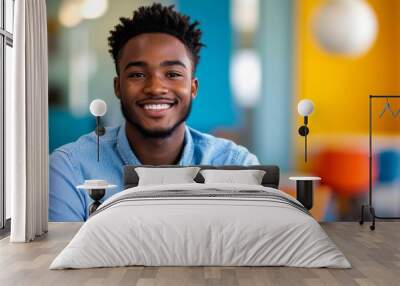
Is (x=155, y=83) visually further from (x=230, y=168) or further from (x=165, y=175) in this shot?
(x=230, y=168)

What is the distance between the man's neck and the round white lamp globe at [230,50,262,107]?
92cm

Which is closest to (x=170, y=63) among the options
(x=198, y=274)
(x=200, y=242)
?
(x=200, y=242)

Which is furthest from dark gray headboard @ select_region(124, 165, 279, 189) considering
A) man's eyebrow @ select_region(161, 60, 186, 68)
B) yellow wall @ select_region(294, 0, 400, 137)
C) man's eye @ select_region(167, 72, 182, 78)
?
man's eyebrow @ select_region(161, 60, 186, 68)

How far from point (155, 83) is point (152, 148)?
802 mm

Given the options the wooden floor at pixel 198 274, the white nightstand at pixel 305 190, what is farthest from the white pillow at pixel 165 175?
the wooden floor at pixel 198 274

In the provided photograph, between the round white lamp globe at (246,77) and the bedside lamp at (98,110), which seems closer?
the bedside lamp at (98,110)

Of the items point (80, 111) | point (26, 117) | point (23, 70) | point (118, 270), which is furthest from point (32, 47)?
point (118, 270)

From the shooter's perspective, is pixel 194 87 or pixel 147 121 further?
pixel 194 87

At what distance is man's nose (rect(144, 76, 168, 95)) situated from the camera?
297 inches

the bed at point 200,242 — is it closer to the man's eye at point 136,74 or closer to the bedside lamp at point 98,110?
the bedside lamp at point 98,110

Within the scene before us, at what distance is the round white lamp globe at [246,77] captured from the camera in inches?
306

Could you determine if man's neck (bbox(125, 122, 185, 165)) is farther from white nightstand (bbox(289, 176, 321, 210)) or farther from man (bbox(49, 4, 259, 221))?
white nightstand (bbox(289, 176, 321, 210))

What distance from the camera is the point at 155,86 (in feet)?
24.7

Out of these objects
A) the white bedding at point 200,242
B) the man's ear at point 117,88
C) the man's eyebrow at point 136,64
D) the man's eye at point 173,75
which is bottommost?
the white bedding at point 200,242
